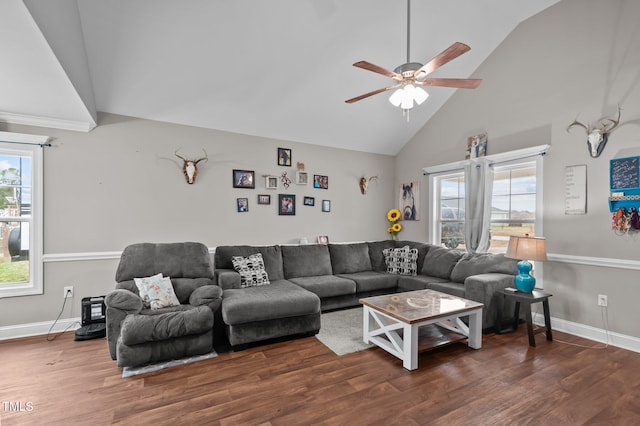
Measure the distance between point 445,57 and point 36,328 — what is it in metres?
4.72

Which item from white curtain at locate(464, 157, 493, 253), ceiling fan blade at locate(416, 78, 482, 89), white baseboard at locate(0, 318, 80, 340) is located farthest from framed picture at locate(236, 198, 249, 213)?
white curtain at locate(464, 157, 493, 253)

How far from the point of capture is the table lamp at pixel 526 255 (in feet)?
10.1

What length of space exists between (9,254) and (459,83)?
4778mm

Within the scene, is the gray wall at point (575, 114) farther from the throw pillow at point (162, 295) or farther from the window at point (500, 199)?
the throw pillow at point (162, 295)

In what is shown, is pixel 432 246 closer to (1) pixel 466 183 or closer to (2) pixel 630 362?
(1) pixel 466 183

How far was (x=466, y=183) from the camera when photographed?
14.2ft

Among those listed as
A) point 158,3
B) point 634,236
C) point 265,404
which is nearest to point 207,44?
point 158,3

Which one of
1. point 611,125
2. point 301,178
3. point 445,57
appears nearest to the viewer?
point 445,57

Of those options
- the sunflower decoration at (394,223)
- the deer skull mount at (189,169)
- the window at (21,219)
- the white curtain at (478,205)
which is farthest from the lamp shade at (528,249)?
the window at (21,219)

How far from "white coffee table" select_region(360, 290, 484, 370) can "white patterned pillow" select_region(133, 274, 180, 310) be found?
1.91 meters

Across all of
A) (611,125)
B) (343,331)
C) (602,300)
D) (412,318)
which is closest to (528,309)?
(602,300)

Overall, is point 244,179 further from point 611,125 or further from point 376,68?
point 611,125

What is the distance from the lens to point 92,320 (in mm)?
3281

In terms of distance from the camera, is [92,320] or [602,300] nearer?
[602,300]
